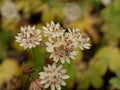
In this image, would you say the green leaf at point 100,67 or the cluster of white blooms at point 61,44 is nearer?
the cluster of white blooms at point 61,44

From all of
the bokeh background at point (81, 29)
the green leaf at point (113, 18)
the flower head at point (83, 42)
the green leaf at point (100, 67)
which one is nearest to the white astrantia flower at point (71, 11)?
the bokeh background at point (81, 29)

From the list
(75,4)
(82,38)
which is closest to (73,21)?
(75,4)

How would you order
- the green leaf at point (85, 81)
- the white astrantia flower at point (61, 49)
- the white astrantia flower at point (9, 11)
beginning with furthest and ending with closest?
the white astrantia flower at point (9, 11)
the green leaf at point (85, 81)
the white astrantia flower at point (61, 49)

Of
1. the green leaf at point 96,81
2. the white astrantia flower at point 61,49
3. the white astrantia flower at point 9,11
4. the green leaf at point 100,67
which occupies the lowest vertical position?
the green leaf at point 96,81

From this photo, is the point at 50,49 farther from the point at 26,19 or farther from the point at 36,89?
the point at 26,19

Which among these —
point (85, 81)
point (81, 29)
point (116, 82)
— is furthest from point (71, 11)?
point (116, 82)

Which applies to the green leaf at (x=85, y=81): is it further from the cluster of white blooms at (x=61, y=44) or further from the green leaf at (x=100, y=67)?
the cluster of white blooms at (x=61, y=44)

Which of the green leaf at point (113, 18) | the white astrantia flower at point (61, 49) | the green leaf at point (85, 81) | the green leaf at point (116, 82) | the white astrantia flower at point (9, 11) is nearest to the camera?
the white astrantia flower at point (61, 49)
